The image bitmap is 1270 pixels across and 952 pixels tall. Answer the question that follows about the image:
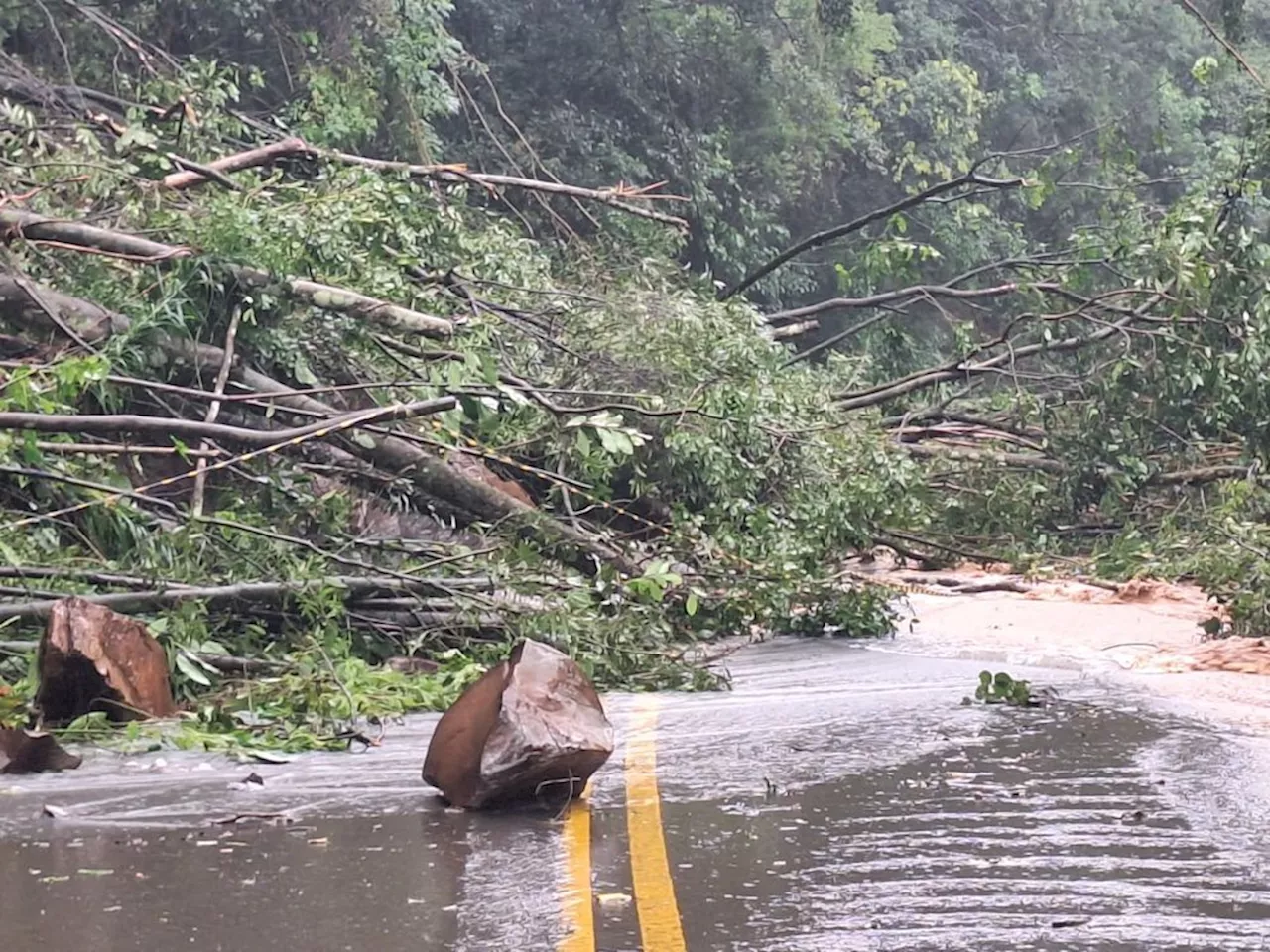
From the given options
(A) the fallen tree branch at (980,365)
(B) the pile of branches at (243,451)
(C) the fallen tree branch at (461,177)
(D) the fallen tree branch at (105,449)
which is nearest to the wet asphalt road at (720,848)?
(B) the pile of branches at (243,451)

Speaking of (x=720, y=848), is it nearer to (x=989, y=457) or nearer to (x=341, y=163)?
(x=341, y=163)

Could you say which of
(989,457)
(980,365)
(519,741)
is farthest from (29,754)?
(980,365)

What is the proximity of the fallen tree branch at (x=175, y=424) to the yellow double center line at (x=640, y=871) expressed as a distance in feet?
5.99

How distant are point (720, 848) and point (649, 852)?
19cm

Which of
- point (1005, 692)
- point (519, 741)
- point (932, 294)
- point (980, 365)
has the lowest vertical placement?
point (1005, 692)

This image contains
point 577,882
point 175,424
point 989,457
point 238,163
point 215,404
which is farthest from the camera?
point 989,457

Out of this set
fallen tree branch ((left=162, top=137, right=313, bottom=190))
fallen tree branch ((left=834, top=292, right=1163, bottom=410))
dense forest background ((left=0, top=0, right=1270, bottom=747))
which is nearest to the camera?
dense forest background ((left=0, top=0, right=1270, bottom=747))

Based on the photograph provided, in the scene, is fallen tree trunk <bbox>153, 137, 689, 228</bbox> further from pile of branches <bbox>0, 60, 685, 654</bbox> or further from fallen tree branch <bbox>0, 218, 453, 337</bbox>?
fallen tree branch <bbox>0, 218, 453, 337</bbox>

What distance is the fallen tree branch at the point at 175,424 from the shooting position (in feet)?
19.1

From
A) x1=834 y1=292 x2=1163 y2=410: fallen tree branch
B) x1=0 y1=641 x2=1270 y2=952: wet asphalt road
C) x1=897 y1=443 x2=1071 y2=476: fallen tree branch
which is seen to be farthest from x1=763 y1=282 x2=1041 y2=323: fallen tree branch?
x1=0 y1=641 x2=1270 y2=952: wet asphalt road

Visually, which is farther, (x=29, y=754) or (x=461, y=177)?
(x=461, y=177)

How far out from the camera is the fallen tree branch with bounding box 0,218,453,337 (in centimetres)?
762

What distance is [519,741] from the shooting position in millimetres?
4277

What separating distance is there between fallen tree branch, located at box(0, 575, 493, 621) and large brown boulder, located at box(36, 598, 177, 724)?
203mm
